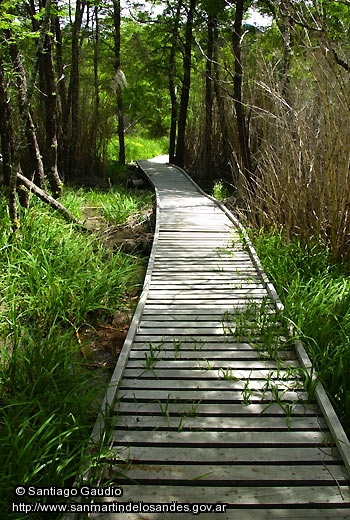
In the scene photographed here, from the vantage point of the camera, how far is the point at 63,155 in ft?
30.1

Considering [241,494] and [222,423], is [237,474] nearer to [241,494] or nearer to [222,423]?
[241,494]

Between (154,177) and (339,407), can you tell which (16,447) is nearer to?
(339,407)

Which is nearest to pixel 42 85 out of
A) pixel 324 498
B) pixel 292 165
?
pixel 292 165

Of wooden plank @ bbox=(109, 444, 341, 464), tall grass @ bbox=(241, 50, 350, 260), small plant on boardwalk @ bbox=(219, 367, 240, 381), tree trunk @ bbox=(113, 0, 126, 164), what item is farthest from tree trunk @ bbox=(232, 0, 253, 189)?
wooden plank @ bbox=(109, 444, 341, 464)

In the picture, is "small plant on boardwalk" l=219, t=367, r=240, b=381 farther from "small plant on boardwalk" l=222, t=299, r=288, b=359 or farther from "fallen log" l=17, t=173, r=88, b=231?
"fallen log" l=17, t=173, r=88, b=231

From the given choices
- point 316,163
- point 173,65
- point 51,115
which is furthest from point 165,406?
point 173,65

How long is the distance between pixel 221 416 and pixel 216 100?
912cm

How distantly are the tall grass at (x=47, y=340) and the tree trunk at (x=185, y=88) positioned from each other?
674 cm

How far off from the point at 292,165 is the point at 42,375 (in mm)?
3412

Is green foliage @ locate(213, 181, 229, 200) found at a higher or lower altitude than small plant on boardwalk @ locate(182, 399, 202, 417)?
higher

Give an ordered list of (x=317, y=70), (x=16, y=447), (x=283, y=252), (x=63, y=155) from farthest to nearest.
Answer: (x=63, y=155)
(x=283, y=252)
(x=317, y=70)
(x=16, y=447)

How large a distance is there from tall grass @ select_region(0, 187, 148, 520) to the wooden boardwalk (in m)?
0.22

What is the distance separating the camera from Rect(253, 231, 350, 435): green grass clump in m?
2.52

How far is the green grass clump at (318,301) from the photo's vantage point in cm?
252
